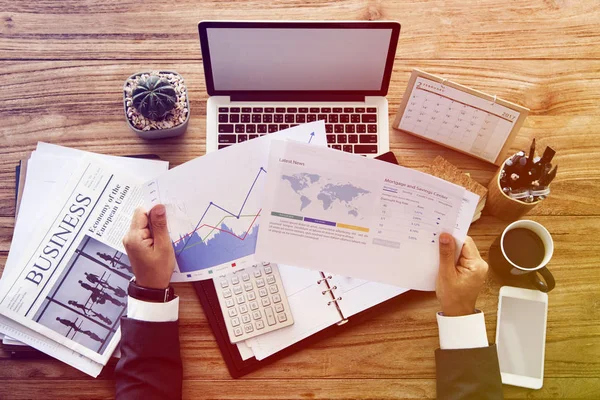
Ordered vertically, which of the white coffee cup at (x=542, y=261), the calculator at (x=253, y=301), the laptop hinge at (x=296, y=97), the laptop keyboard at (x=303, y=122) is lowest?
the calculator at (x=253, y=301)

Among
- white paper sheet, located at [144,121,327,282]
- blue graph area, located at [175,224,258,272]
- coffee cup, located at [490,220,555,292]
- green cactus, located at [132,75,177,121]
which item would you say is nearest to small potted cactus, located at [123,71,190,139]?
green cactus, located at [132,75,177,121]

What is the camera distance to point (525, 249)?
3.33 feet

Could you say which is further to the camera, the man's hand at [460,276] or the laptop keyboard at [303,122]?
the laptop keyboard at [303,122]

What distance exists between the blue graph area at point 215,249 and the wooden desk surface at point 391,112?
5 centimetres

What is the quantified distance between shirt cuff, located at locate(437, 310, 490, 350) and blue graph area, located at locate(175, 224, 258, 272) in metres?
0.39

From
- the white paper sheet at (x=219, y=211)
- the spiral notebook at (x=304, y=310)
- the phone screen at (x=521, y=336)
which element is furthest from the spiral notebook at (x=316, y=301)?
the phone screen at (x=521, y=336)

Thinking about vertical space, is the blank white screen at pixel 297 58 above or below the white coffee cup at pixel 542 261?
above

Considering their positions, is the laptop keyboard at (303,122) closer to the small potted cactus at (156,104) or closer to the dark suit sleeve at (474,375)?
the small potted cactus at (156,104)

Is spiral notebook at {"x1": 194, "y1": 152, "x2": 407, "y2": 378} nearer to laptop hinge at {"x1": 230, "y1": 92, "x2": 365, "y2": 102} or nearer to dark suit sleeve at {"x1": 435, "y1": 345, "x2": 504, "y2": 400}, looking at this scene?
dark suit sleeve at {"x1": 435, "y1": 345, "x2": 504, "y2": 400}

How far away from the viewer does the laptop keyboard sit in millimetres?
1087

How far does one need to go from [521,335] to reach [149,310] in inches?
27.3

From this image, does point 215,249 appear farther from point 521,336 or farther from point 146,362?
point 521,336

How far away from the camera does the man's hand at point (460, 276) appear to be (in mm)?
958

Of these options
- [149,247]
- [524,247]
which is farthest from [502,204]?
[149,247]
